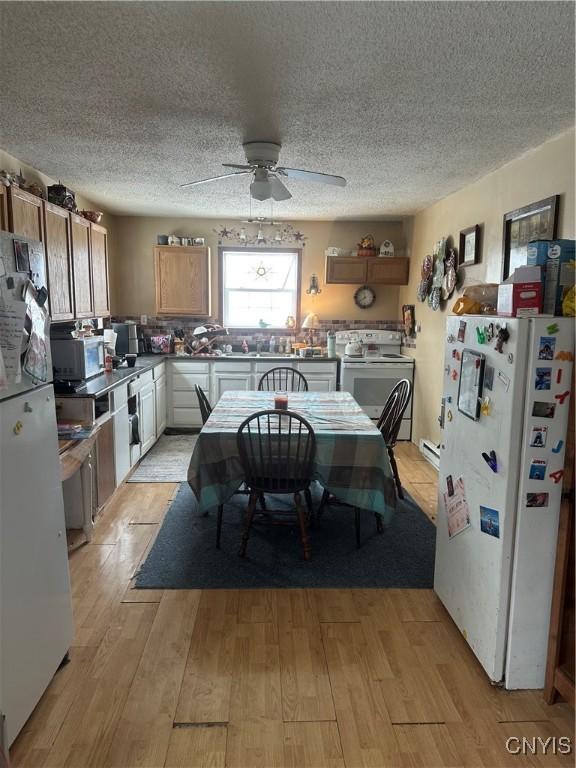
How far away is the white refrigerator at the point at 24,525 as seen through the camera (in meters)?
1.50

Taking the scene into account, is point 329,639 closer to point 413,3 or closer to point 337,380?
point 413,3

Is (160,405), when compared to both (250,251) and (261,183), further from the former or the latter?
(261,183)

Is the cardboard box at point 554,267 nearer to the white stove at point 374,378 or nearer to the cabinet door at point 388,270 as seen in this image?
the white stove at point 374,378

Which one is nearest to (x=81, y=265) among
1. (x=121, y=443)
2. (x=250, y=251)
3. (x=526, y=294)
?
(x=121, y=443)

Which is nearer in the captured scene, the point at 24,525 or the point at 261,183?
the point at 24,525

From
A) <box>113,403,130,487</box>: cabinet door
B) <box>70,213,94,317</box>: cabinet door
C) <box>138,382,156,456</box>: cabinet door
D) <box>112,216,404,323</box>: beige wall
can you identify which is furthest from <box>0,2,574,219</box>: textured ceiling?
<box>112,216,404,323</box>: beige wall

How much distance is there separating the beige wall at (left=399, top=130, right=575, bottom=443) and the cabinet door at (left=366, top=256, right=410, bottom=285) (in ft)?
0.33

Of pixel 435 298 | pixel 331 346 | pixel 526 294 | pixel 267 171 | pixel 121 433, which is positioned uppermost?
pixel 267 171

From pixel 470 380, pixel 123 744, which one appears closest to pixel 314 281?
pixel 470 380

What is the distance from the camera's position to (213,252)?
566 cm

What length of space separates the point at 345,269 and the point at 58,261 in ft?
10.2

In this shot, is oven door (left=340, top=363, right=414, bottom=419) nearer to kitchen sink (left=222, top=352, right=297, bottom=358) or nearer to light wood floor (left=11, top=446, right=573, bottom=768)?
kitchen sink (left=222, top=352, right=297, bottom=358)

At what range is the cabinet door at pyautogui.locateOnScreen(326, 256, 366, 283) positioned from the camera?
5.40 metres

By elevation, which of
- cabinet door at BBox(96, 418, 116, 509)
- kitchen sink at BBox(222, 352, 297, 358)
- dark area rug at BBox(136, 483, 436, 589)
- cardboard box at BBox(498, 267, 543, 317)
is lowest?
dark area rug at BBox(136, 483, 436, 589)
